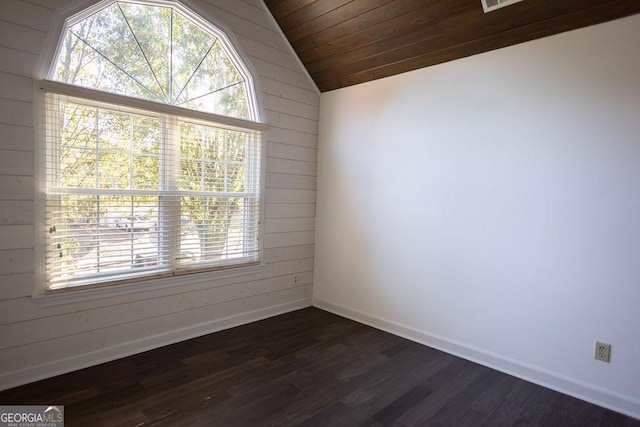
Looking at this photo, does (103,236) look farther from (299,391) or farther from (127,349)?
(299,391)

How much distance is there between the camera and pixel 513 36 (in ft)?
8.75

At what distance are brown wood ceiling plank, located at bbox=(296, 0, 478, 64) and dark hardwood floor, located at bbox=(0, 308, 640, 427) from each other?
2626 mm

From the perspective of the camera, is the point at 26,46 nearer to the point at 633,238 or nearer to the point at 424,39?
the point at 424,39

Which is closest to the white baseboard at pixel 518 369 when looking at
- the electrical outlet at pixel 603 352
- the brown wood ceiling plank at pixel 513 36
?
the electrical outlet at pixel 603 352

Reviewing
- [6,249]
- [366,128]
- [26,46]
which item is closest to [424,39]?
[366,128]

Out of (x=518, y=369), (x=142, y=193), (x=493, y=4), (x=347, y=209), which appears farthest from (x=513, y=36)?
(x=142, y=193)

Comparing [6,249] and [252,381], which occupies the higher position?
[6,249]

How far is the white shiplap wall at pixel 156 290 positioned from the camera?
90.5 inches

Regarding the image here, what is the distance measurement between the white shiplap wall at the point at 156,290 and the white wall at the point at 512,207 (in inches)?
23.3

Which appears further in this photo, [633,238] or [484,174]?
[484,174]

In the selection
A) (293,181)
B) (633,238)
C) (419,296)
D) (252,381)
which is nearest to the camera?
(633,238)

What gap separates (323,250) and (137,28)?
2685mm

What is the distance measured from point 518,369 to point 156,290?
9.37 feet

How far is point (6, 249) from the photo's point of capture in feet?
7.55
